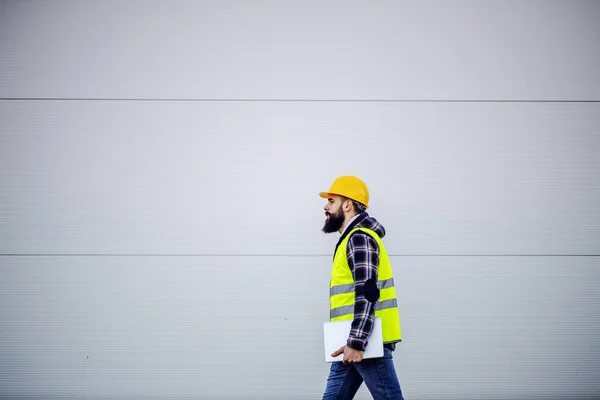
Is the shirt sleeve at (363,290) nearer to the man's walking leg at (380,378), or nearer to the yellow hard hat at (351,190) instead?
the man's walking leg at (380,378)

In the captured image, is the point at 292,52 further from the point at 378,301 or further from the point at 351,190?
the point at 378,301

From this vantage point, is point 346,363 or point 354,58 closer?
point 346,363

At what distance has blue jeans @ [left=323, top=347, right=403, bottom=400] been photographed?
2.64 metres

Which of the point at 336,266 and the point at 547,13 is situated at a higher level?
the point at 547,13

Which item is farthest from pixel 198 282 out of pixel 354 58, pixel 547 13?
pixel 547 13

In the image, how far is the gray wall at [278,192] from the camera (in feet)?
12.9

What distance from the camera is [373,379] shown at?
2643 mm

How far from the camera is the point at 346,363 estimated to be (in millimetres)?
2635

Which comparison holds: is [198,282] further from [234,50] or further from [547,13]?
[547,13]

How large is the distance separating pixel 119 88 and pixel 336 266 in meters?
2.30

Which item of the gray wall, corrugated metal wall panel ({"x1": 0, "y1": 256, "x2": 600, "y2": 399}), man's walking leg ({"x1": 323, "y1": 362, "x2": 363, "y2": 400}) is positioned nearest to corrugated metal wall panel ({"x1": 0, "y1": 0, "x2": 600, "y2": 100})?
the gray wall

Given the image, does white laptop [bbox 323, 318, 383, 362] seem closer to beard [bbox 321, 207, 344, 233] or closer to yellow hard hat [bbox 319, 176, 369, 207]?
beard [bbox 321, 207, 344, 233]

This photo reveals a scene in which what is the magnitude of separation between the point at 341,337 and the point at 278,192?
61.0 inches

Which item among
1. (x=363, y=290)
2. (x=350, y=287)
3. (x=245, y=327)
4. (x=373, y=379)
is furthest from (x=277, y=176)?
(x=373, y=379)
